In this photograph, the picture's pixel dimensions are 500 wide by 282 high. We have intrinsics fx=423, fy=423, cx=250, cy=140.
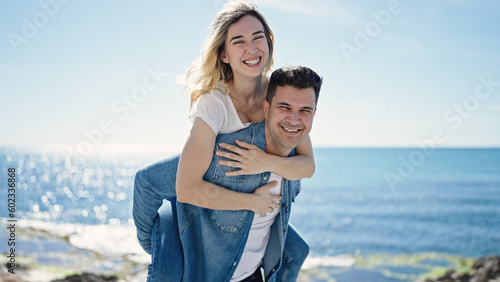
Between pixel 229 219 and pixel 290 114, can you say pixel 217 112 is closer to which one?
pixel 290 114

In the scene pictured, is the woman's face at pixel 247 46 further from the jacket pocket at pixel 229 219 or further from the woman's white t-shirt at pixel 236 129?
the jacket pocket at pixel 229 219

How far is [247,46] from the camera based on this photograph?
Answer: 3254 millimetres

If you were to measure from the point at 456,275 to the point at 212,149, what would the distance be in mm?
10614

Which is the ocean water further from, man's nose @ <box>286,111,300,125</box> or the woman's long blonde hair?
man's nose @ <box>286,111,300,125</box>

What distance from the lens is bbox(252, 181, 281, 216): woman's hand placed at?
10.6ft

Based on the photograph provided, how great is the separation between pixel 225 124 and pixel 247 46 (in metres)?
0.63

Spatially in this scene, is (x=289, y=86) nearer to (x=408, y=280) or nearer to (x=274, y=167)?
(x=274, y=167)

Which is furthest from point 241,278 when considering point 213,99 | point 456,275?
point 456,275

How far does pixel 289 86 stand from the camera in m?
3.16

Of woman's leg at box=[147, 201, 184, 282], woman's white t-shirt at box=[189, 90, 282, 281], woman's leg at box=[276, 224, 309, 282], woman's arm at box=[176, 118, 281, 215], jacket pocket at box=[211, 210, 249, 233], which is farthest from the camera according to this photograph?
woman's leg at box=[276, 224, 309, 282]

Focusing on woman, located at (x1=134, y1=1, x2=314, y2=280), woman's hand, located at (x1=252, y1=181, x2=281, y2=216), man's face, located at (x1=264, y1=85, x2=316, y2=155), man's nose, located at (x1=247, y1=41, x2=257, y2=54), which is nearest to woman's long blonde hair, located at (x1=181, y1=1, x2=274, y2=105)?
woman, located at (x1=134, y1=1, x2=314, y2=280)

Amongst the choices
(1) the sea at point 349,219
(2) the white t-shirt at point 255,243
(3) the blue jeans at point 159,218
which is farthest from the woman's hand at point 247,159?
(1) the sea at point 349,219

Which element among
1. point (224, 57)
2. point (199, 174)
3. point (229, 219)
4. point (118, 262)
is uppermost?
point (224, 57)

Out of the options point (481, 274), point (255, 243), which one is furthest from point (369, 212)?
point (255, 243)
